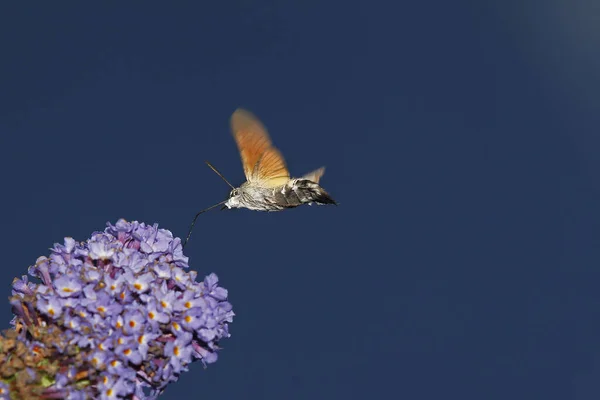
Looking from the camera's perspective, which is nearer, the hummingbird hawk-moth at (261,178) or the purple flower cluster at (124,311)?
the purple flower cluster at (124,311)

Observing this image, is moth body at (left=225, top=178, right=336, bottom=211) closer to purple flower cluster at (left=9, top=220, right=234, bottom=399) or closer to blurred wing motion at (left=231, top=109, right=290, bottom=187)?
blurred wing motion at (left=231, top=109, right=290, bottom=187)

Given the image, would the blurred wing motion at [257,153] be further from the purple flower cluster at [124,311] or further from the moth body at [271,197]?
the purple flower cluster at [124,311]

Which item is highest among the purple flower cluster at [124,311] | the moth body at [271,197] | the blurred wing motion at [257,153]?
the blurred wing motion at [257,153]

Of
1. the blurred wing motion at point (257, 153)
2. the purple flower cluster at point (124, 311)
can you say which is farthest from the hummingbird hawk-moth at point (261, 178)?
the purple flower cluster at point (124, 311)

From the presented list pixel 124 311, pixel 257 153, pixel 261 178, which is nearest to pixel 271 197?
pixel 261 178

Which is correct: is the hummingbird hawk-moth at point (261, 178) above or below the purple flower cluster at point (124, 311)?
above

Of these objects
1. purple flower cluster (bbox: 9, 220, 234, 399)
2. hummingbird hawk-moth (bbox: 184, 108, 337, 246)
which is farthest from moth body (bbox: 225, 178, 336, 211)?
purple flower cluster (bbox: 9, 220, 234, 399)

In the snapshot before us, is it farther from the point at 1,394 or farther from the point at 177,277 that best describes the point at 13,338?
the point at 177,277
